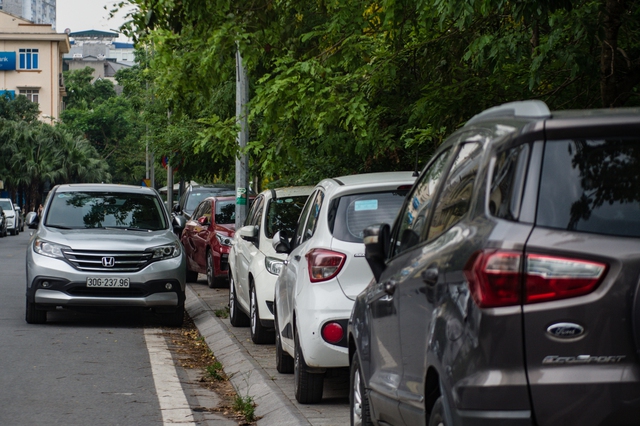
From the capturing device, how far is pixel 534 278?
3.27 metres

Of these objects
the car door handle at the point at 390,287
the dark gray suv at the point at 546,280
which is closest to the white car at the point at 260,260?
the car door handle at the point at 390,287

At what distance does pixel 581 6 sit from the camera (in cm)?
942

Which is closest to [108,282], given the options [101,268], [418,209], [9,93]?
[101,268]

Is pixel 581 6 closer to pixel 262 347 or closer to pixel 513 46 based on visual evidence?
pixel 513 46

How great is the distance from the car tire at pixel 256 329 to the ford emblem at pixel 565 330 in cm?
790

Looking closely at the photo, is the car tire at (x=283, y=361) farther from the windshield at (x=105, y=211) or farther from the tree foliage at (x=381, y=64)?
the windshield at (x=105, y=211)

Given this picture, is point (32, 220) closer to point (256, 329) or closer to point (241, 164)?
point (241, 164)

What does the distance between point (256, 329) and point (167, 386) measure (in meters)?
2.33

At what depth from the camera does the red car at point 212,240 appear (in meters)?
18.2

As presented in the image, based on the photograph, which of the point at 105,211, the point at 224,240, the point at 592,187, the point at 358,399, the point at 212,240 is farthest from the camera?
the point at 212,240

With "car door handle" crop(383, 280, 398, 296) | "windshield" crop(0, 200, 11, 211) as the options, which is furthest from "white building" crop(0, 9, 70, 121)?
"car door handle" crop(383, 280, 398, 296)

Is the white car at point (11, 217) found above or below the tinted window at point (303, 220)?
below

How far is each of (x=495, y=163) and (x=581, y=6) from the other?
6246 millimetres

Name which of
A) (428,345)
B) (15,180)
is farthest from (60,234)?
(15,180)
